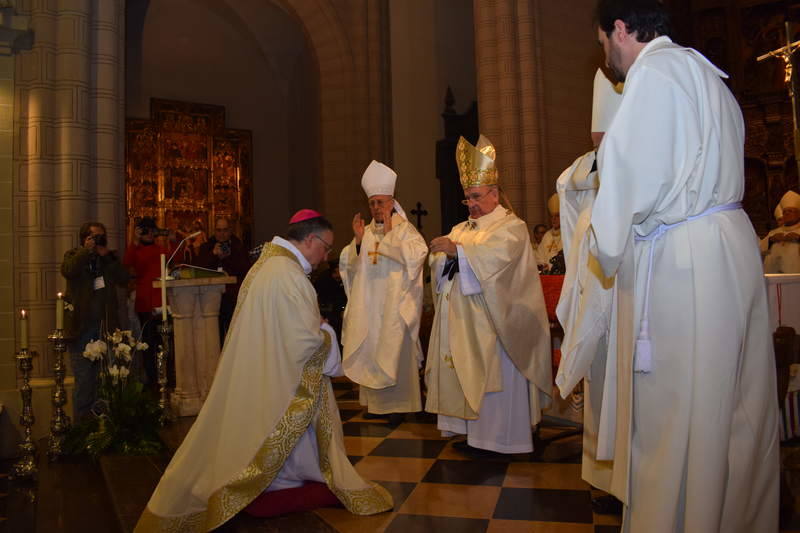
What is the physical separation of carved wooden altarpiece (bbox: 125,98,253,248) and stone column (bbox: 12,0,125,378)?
6831 mm

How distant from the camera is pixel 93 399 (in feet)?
19.3

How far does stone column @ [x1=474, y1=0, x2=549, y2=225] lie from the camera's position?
9.08 metres

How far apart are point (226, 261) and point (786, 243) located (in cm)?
650

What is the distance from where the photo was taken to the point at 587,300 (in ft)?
7.67

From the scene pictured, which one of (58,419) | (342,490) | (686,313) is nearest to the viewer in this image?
(686,313)

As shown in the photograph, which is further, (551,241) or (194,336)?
(551,241)

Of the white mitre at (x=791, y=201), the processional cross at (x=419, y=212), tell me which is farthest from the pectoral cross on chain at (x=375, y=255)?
the white mitre at (x=791, y=201)

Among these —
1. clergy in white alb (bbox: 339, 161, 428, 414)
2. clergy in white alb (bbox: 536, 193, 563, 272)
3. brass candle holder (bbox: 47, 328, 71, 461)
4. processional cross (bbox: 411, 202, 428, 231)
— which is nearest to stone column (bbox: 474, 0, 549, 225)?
clergy in white alb (bbox: 536, 193, 563, 272)

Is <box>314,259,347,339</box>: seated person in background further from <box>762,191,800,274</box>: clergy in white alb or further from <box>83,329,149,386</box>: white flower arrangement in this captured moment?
<box>762,191,800,274</box>: clergy in white alb

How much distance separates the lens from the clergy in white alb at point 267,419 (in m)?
3.15

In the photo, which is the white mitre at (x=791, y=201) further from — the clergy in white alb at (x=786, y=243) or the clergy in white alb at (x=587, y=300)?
the clergy in white alb at (x=587, y=300)

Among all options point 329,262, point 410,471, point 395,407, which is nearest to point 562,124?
point 329,262

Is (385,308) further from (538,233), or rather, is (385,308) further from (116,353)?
(538,233)

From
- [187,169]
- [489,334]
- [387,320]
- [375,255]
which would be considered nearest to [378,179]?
[375,255]
